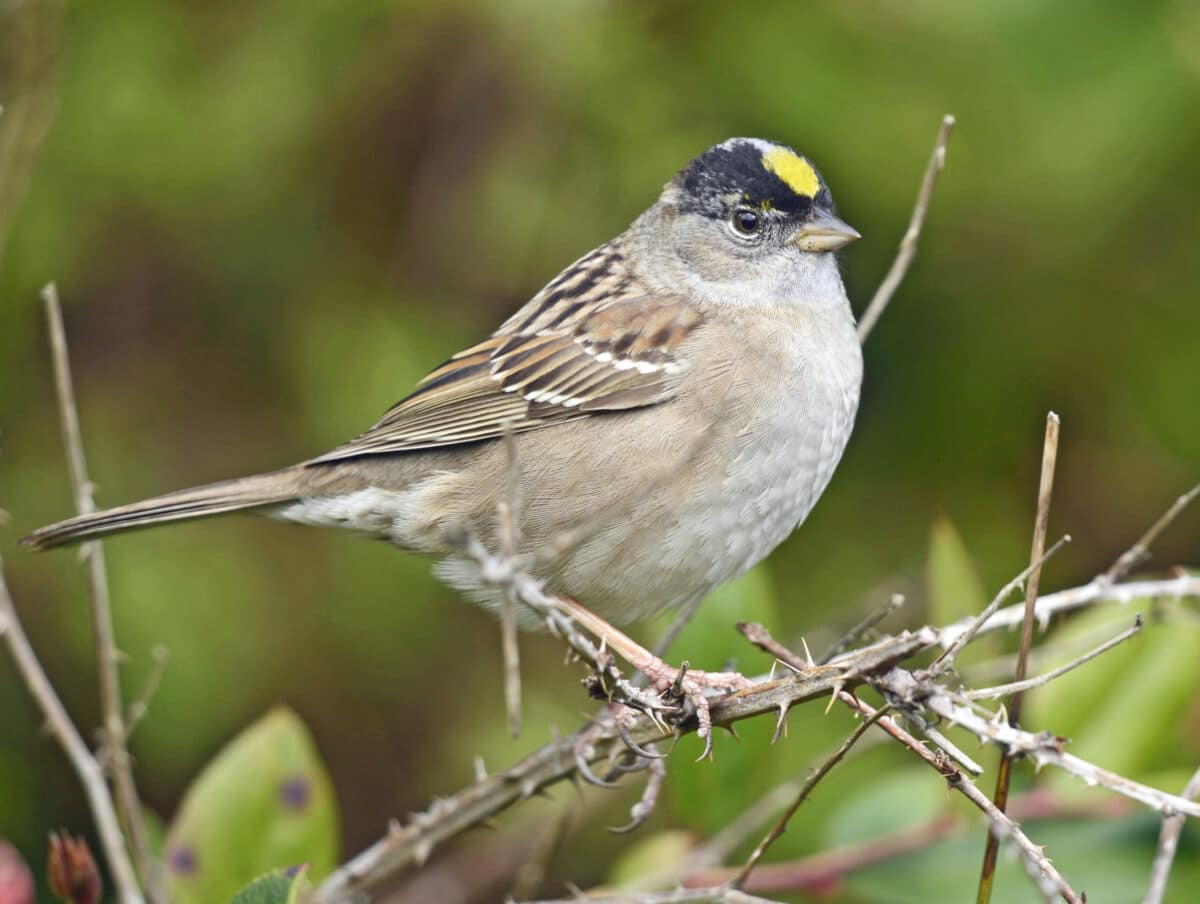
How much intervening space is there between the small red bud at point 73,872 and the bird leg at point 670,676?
0.71 metres

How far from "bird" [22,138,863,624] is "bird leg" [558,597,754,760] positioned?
0.05 metres

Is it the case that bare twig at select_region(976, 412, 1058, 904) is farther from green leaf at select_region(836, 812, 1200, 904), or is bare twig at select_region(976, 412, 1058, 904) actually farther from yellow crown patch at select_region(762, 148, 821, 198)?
yellow crown patch at select_region(762, 148, 821, 198)

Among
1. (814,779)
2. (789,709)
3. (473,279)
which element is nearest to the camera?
(814,779)

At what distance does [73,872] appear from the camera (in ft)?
6.02

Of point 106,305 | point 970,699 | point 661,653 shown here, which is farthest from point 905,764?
point 106,305

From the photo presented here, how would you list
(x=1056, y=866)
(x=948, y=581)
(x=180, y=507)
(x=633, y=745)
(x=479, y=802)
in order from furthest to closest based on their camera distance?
1. (x=180, y=507)
2. (x=948, y=581)
3. (x=1056, y=866)
4. (x=479, y=802)
5. (x=633, y=745)

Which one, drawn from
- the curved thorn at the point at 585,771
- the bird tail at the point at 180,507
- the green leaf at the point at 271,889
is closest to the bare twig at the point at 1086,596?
the curved thorn at the point at 585,771

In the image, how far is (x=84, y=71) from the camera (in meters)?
3.14

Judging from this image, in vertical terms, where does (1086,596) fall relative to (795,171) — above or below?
below

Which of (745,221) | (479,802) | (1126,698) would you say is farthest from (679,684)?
(745,221)

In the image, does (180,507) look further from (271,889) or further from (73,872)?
(271,889)

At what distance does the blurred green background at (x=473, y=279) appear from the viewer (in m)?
3.10

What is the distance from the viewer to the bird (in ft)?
8.73

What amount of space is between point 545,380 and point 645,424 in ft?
0.87
